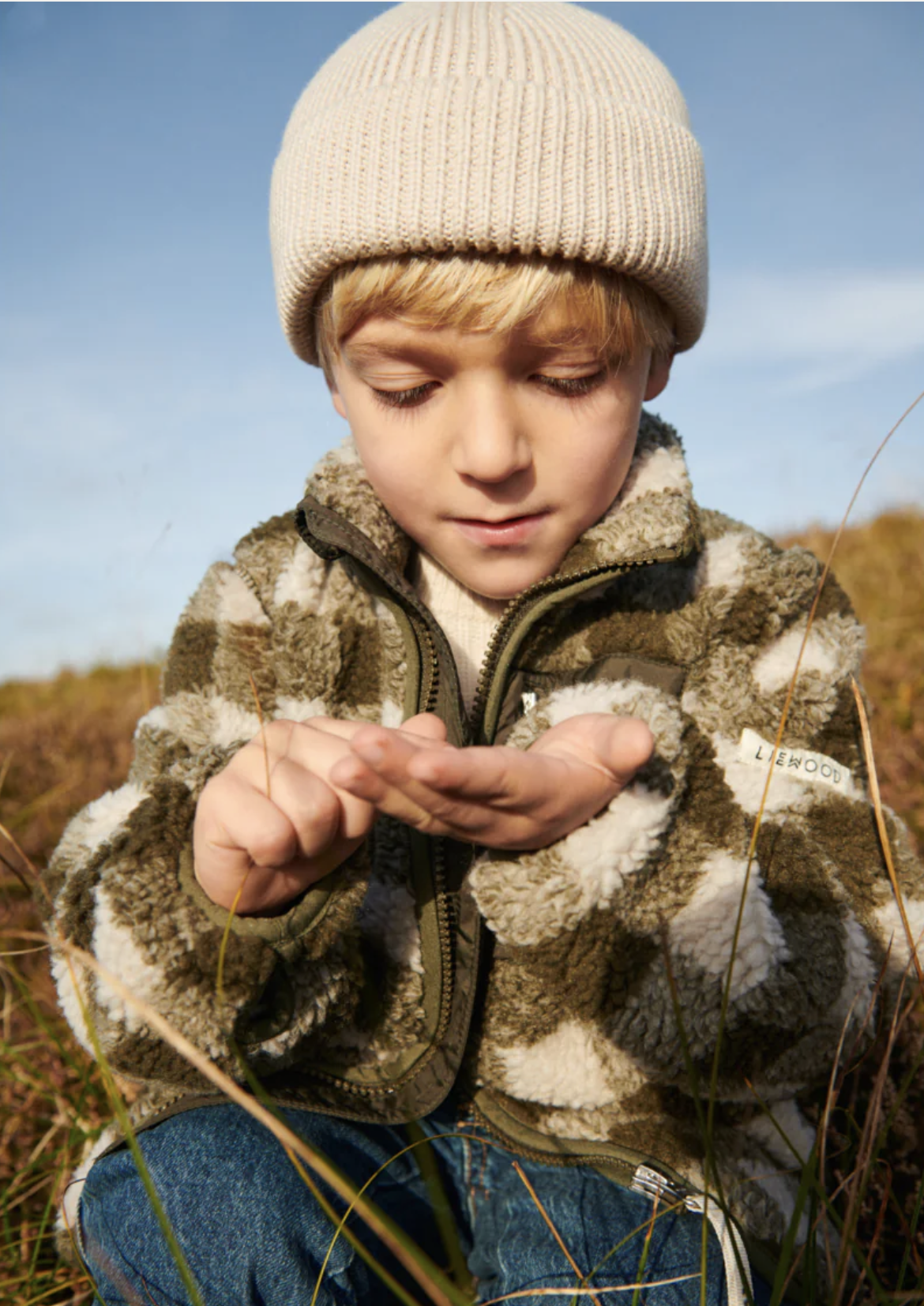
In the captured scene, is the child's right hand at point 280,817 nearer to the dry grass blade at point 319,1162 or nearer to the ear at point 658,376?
the dry grass blade at point 319,1162

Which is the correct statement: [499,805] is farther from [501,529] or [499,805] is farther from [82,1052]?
[82,1052]

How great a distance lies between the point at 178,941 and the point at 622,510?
141 centimetres

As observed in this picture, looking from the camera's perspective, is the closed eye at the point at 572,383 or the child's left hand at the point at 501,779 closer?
the child's left hand at the point at 501,779

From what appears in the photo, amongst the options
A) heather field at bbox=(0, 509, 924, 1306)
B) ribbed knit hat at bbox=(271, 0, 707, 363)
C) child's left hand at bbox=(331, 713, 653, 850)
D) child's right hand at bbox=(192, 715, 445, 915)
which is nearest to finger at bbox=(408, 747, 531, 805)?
child's left hand at bbox=(331, 713, 653, 850)

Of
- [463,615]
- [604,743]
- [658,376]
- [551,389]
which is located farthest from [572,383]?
[604,743]

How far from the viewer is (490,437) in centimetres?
208

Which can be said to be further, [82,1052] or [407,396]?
[82,1052]

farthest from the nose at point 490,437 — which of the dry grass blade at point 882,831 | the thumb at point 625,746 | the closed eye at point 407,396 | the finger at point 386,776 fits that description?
the dry grass blade at point 882,831

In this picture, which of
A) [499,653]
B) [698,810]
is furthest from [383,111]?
[698,810]

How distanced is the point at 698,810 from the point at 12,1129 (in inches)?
88.5

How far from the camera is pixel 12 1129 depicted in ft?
9.39

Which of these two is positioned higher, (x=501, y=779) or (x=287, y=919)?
(x=501, y=779)

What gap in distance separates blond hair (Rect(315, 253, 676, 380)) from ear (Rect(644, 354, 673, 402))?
0.17 m

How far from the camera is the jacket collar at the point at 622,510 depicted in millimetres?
2309
